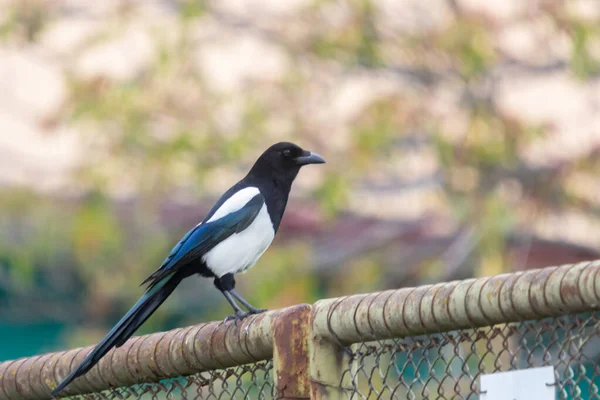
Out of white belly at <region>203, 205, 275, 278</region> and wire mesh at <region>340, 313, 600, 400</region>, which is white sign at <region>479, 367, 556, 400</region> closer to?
wire mesh at <region>340, 313, 600, 400</region>

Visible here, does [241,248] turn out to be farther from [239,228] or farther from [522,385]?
[522,385]

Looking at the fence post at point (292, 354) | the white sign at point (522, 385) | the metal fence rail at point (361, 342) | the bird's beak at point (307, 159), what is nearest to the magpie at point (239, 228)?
the bird's beak at point (307, 159)

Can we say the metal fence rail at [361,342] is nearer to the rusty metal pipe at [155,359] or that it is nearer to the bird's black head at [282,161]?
the rusty metal pipe at [155,359]

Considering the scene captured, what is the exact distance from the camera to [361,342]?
95.7 inches

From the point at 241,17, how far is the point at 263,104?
828 millimetres

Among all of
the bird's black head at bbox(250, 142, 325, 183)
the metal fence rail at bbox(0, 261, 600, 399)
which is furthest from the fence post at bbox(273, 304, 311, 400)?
the bird's black head at bbox(250, 142, 325, 183)

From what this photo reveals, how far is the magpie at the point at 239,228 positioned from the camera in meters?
4.14

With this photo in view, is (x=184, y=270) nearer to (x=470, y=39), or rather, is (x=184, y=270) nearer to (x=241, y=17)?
(x=470, y=39)

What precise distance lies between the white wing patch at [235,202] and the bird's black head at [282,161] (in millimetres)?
168

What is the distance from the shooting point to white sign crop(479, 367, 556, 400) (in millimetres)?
1999

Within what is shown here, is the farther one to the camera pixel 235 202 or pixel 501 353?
pixel 235 202

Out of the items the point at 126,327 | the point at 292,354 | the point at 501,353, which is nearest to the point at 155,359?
the point at 126,327

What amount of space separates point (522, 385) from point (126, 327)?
1474 mm

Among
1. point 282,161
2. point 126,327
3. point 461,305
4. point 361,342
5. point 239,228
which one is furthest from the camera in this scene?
point 282,161
